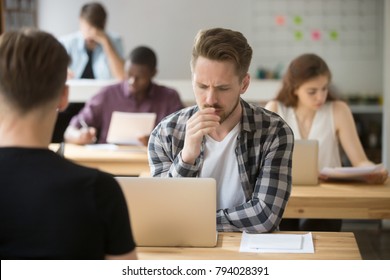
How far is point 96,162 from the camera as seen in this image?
11.7ft

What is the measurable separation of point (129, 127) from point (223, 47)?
183cm

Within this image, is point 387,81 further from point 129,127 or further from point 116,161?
point 116,161

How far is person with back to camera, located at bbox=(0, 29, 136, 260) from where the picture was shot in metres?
1.18

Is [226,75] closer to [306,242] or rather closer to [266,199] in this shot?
[266,199]

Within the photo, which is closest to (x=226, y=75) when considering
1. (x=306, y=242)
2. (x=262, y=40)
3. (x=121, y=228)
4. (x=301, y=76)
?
(x=306, y=242)

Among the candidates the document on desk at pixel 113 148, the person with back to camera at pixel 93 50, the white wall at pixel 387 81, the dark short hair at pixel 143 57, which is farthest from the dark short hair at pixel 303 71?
Answer: the person with back to camera at pixel 93 50

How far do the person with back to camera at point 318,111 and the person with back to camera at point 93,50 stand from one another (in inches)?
78.7

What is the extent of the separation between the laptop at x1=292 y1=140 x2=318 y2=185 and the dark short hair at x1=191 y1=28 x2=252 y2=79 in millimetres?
808

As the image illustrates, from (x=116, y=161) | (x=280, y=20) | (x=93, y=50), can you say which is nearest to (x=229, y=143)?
(x=116, y=161)

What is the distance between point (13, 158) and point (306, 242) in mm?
961

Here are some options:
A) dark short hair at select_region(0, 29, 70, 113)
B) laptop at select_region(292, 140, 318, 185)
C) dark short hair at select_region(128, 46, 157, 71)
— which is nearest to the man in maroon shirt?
dark short hair at select_region(128, 46, 157, 71)

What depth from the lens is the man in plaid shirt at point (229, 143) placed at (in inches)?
80.1

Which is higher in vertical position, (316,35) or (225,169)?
(316,35)

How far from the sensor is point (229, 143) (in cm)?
216
